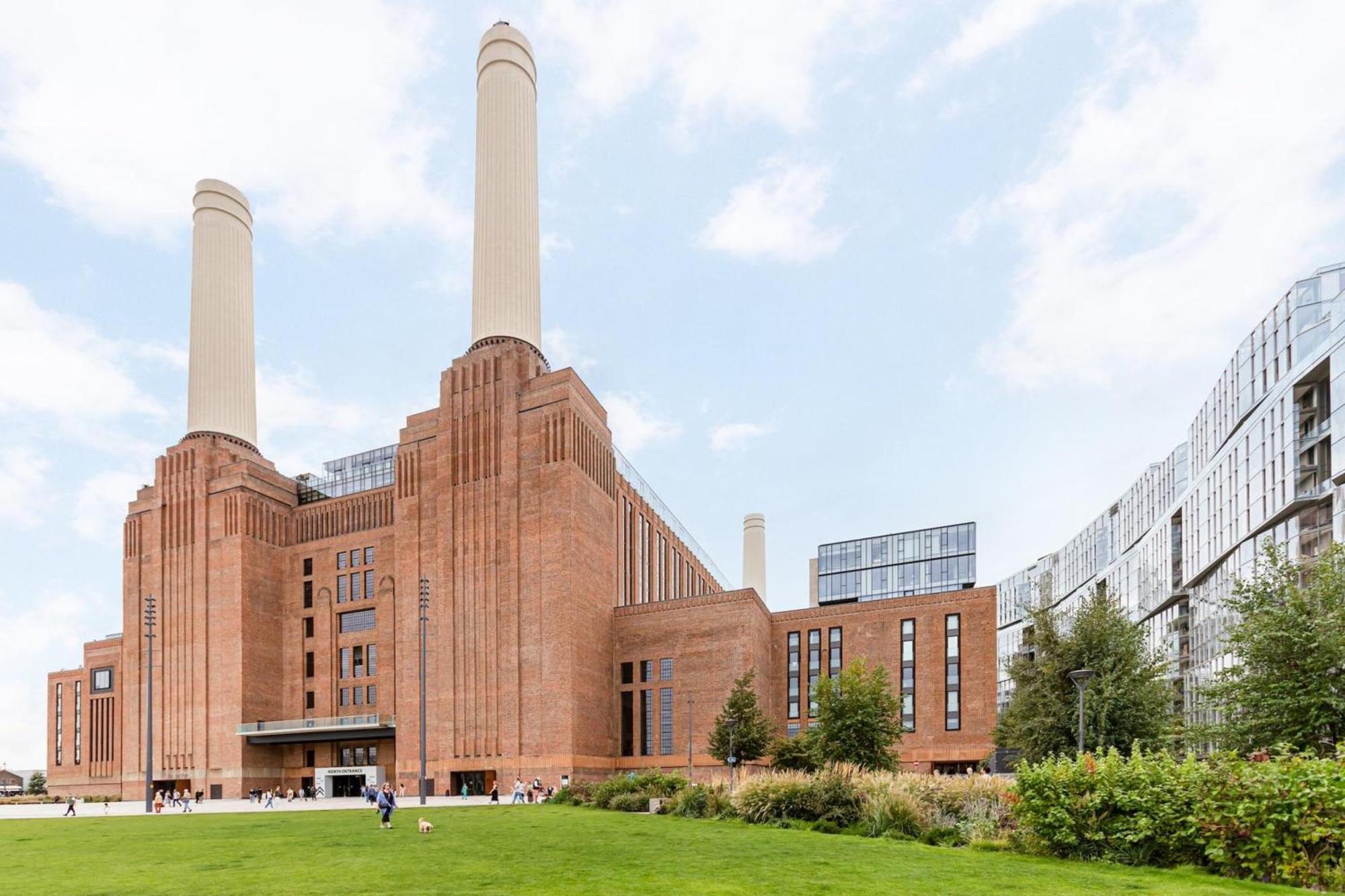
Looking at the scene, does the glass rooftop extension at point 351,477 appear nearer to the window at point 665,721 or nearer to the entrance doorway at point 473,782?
the entrance doorway at point 473,782

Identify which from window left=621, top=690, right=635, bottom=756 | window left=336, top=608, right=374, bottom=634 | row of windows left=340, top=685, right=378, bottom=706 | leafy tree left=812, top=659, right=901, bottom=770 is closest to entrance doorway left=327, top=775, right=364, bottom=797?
row of windows left=340, top=685, right=378, bottom=706

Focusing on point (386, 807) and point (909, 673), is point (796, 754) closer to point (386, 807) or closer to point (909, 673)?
point (386, 807)

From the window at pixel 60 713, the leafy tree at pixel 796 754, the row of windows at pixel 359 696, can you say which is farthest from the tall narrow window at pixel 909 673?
the window at pixel 60 713

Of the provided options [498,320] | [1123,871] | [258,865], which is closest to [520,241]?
[498,320]

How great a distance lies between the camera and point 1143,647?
1289 inches

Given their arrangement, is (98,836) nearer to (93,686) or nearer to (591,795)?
(591,795)

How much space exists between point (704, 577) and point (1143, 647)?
7232 centimetres

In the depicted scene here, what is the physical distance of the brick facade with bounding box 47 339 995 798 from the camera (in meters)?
58.8

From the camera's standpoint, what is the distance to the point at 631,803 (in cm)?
3353

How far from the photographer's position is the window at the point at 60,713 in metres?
84.3

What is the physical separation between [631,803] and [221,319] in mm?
66040

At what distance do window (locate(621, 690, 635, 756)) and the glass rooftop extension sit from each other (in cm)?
2550

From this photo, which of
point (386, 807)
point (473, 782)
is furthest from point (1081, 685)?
point (473, 782)

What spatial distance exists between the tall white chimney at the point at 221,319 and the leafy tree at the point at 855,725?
6064 cm
